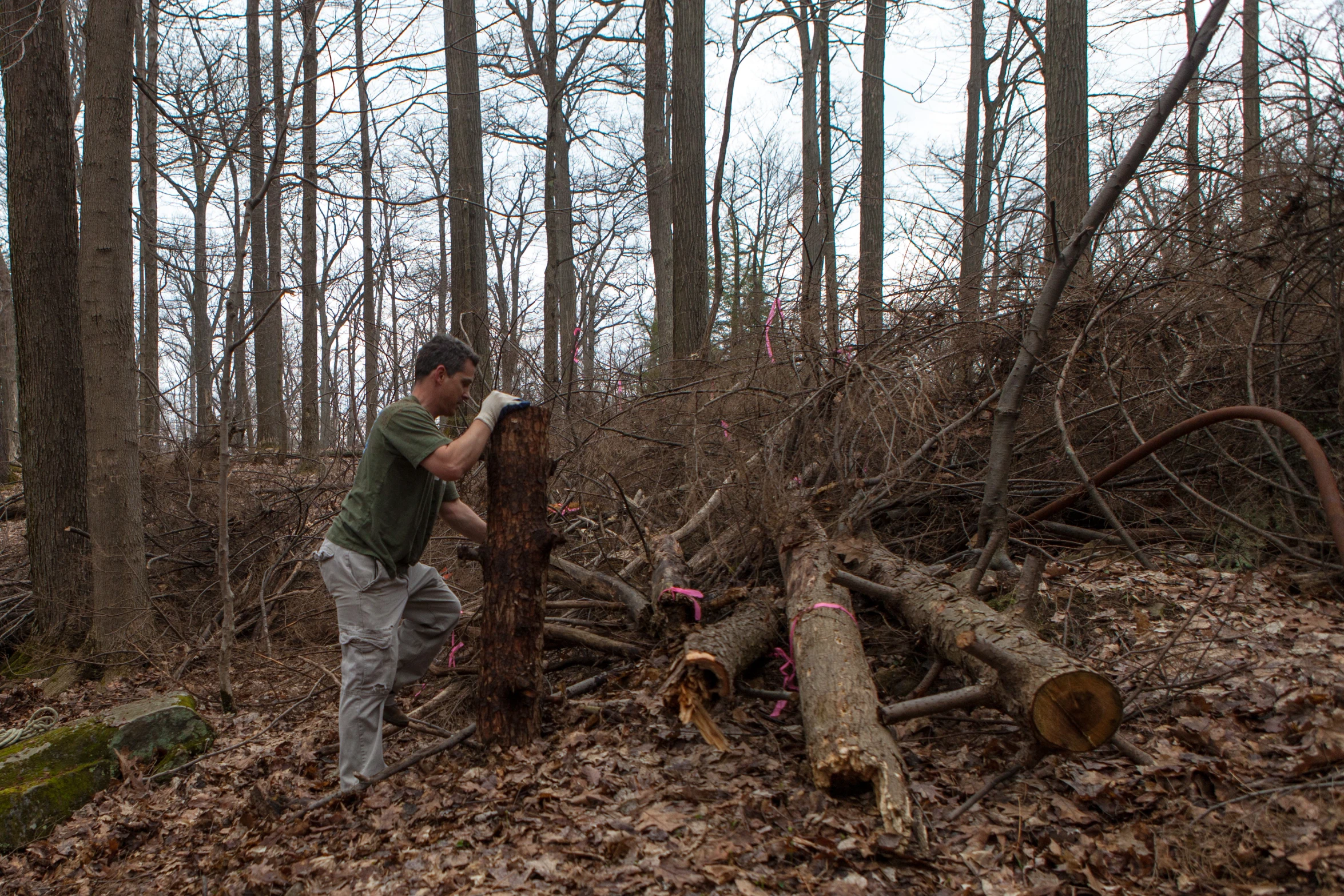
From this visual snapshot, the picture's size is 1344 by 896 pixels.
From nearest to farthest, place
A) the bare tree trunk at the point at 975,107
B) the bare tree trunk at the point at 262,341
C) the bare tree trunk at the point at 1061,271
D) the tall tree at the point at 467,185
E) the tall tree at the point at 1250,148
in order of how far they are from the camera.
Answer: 1. the bare tree trunk at the point at 1061,271
2. the tall tree at the point at 1250,148
3. the tall tree at the point at 467,185
4. the bare tree trunk at the point at 262,341
5. the bare tree trunk at the point at 975,107

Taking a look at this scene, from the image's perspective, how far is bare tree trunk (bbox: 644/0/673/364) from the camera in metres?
12.6

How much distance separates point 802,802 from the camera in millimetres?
3135

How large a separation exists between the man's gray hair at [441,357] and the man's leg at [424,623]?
984 mm

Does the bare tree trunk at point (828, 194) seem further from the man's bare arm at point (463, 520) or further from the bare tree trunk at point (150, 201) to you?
the bare tree trunk at point (150, 201)

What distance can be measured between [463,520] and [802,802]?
6.66ft

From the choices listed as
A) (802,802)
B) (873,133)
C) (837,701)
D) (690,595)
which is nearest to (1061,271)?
(837,701)

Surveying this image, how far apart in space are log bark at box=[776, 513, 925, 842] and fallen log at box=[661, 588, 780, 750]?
0.82 ft

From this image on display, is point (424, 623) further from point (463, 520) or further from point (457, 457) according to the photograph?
point (457, 457)

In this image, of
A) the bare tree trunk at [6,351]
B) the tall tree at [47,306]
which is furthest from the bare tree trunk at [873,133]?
the bare tree trunk at [6,351]

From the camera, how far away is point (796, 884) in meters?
2.65

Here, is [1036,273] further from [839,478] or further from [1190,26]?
[1190,26]

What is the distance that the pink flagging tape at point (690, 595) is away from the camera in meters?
4.33

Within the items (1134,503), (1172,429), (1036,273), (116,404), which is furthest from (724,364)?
(116,404)

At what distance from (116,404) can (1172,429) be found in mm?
6410
